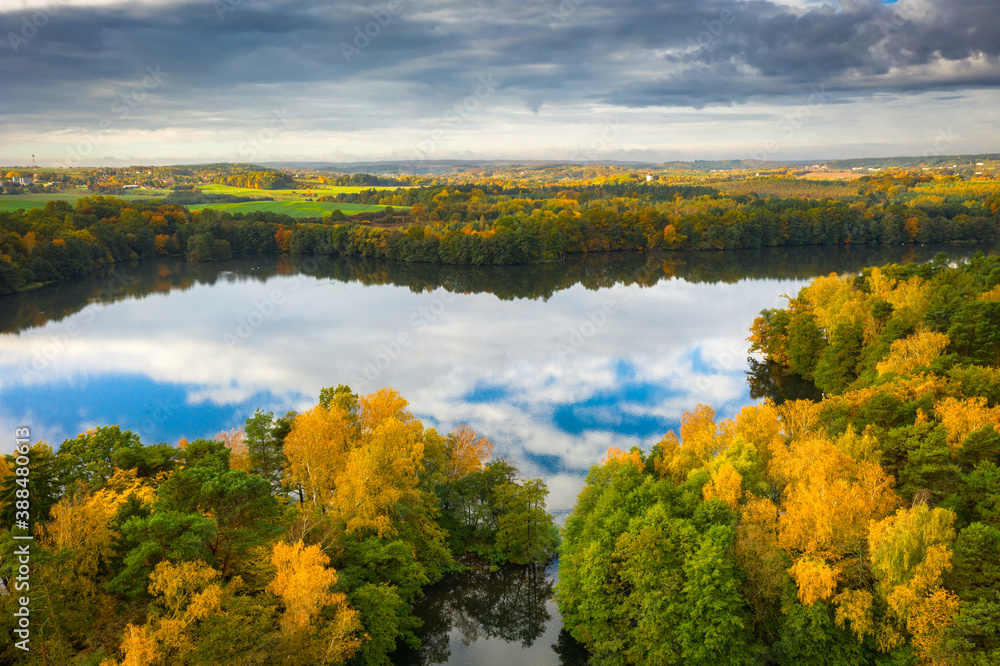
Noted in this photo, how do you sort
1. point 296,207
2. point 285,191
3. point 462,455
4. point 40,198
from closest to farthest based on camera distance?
1. point 462,455
2. point 40,198
3. point 296,207
4. point 285,191

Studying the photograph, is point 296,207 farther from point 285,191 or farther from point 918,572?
point 918,572

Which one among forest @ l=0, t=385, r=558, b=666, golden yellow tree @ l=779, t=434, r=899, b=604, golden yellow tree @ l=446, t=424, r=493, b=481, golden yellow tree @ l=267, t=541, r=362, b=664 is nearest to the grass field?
forest @ l=0, t=385, r=558, b=666

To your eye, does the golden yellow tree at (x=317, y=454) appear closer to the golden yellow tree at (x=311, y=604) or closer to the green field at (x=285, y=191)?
the golden yellow tree at (x=311, y=604)

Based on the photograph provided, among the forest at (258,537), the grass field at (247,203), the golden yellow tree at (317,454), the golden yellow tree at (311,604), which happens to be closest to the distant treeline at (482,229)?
the grass field at (247,203)

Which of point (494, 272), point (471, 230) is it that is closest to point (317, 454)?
point (494, 272)

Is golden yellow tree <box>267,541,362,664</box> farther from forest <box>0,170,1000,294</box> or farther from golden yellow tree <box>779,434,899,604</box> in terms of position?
forest <box>0,170,1000,294</box>

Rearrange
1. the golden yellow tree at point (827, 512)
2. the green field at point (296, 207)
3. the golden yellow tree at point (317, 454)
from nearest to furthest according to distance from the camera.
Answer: the golden yellow tree at point (827, 512), the golden yellow tree at point (317, 454), the green field at point (296, 207)
